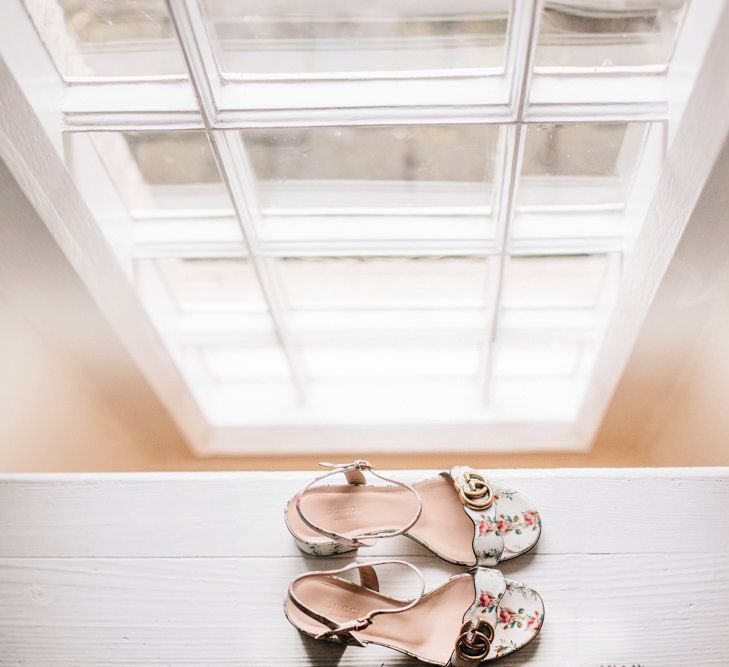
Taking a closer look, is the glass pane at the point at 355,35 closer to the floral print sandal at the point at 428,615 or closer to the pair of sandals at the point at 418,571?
the pair of sandals at the point at 418,571

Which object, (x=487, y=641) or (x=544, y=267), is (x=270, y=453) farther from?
(x=487, y=641)

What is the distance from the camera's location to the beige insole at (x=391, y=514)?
1098mm

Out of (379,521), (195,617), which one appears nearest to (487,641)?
(379,521)

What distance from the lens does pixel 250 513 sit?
1166 millimetres

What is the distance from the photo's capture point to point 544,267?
156 cm

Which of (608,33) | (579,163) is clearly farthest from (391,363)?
(608,33)

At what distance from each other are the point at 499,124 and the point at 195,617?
104 centimetres

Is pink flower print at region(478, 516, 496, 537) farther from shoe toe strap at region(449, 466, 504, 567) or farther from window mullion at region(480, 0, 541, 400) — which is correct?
window mullion at region(480, 0, 541, 400)

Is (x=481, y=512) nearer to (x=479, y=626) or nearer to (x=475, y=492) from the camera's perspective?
(x=475, y=492)

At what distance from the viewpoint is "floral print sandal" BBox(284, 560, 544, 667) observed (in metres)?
0.95

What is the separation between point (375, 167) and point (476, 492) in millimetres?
704

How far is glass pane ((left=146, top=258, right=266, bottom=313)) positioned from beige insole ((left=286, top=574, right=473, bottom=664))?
821 mm

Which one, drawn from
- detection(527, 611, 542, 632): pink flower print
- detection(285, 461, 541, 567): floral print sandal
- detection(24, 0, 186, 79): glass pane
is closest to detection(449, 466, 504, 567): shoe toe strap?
detection(285, 461, 541, 567): floral print sandal

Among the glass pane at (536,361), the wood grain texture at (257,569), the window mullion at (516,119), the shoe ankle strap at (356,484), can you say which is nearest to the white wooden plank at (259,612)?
the wood grain texture at (257,569)
